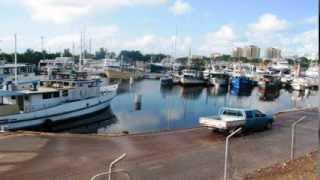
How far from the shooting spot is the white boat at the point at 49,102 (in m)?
36.3

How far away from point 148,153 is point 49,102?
2335cm

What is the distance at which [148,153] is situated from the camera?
19.1 meters

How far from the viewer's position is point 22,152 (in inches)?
734

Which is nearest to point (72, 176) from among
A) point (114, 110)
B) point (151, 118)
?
point (151, 118)

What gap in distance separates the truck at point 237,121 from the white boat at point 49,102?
15166mm

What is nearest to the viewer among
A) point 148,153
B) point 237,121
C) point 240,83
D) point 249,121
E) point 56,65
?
point 148,153

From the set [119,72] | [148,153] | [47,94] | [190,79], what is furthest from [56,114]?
[119,72]

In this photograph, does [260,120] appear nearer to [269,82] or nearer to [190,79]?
[190,79]

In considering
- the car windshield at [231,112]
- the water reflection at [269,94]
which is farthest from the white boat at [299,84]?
the car windshield at [231,112]

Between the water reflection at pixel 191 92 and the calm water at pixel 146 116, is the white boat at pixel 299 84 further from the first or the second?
the calm water at pixel 146 116

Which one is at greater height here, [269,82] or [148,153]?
[148,153]

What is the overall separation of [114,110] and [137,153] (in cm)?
3492

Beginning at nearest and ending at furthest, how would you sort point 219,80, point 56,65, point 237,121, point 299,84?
point 237,121 → point 56,65 → point 299,84 → point 219,80

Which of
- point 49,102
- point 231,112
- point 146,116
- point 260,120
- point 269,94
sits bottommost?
point 269,94
